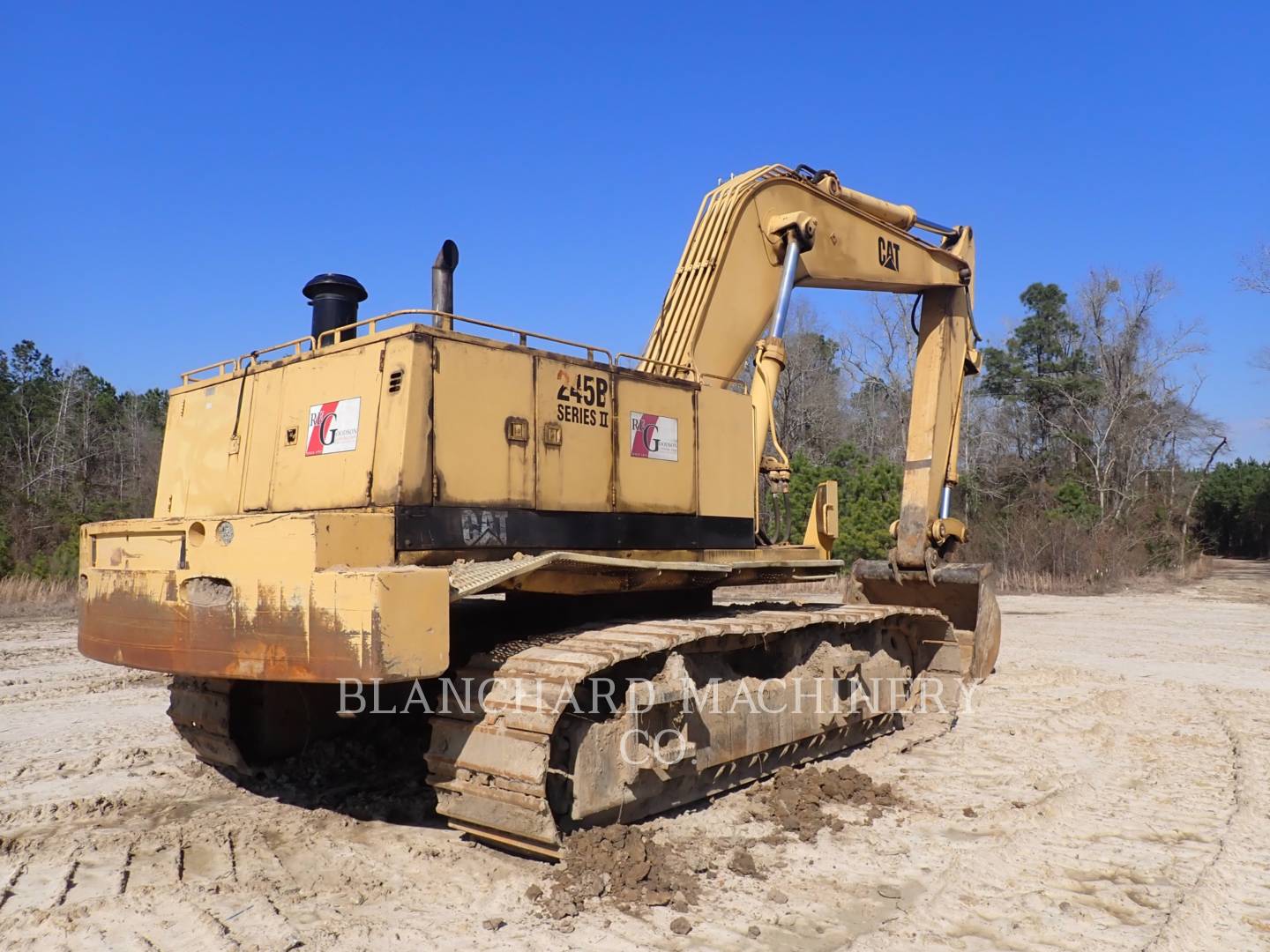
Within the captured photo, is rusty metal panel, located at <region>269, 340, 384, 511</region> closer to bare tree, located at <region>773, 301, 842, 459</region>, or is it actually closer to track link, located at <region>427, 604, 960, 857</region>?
track link, located at <region>427, 604, 960, 857</region>

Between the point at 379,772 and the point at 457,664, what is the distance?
143 centimetres

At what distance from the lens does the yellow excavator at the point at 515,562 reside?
4375mm

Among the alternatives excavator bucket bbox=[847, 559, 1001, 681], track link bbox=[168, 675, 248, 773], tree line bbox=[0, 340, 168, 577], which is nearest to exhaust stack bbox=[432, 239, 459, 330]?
track link bbox=[168, 675, 248, 773]

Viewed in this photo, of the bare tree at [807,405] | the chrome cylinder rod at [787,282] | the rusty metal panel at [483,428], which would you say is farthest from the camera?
the bare tree at [807,405]

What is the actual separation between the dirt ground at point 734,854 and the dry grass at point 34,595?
32.6 ft

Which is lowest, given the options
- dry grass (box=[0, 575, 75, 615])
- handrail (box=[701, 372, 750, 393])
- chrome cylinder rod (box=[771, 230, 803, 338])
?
dry grass (box=[0, 575, 75, 615])

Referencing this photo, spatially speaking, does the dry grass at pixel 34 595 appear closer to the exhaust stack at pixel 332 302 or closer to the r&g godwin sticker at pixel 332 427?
the exhaust stack at pixel 332 302

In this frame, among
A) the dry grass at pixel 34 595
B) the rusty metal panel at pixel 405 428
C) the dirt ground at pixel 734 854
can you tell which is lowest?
the dry grass at pixel 34 595

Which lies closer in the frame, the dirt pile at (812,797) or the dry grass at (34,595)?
the dirt pile at (812,797)

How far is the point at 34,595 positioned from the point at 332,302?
1528 centimetres

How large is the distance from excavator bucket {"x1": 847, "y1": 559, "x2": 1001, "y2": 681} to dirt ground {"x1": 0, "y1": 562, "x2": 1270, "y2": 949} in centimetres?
93

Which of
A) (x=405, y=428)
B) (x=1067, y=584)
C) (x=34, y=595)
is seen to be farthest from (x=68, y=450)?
(x=405, y=428)

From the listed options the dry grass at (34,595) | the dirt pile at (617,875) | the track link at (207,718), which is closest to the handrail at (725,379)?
the dirt pile at (617,875)

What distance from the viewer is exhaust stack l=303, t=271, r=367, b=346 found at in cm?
594
